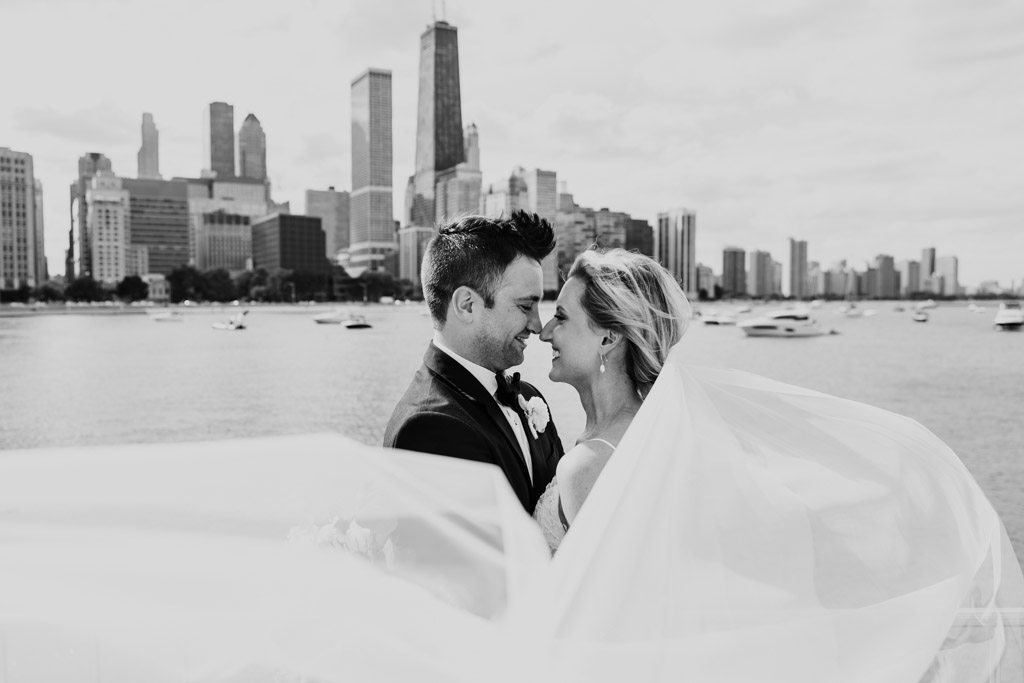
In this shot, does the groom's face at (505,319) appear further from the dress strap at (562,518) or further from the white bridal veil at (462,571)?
the white bridal veil at (462,571)

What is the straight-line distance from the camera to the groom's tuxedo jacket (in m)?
3.02

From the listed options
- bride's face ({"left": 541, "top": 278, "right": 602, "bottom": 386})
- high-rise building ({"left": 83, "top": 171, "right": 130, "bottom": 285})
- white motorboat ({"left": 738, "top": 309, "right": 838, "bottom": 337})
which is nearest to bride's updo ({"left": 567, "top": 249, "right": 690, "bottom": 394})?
bride's face ({"left": 541, "top": 278, "right": 602, "bottom": 386})

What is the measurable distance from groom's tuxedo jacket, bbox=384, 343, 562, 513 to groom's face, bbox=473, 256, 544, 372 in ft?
0.43

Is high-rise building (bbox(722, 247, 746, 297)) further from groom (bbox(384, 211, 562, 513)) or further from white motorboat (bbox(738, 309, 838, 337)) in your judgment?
groom (bbox(384, 211, 562, 513))

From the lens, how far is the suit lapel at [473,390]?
3.25 meters

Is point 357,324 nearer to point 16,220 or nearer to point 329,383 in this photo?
point 329,383

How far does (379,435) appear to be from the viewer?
1037 inches

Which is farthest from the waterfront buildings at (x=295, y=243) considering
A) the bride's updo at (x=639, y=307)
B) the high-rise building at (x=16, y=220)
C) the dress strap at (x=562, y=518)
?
the dress strap at (x=562, y=518)

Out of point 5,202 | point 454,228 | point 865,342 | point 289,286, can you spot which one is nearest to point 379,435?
point 454,228

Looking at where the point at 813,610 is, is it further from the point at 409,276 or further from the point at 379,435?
the point at 409,276

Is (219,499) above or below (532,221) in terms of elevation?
below

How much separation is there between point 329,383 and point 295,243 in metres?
136

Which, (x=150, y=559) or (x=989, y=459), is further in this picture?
(x=989, y=459)

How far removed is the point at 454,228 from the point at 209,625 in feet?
6.01
